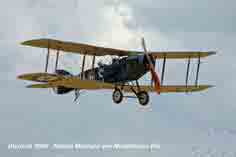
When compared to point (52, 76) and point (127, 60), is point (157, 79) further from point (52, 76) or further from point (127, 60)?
point (52, 76)

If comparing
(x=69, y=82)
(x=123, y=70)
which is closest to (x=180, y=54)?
(x=123, y=70)

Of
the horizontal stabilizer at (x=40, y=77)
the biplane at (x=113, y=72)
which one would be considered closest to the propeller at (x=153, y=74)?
the biplane at (x=113, y=72)

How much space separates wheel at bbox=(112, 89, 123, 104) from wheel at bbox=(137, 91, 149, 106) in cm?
114

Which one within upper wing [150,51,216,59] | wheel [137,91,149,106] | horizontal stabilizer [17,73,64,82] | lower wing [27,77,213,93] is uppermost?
upper wing [150,51,216,59]

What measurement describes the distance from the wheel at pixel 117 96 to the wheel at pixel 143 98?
114cm

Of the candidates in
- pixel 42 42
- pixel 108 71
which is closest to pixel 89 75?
pixel 108 71

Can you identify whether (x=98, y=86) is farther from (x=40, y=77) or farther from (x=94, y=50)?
(x=40, y=77)

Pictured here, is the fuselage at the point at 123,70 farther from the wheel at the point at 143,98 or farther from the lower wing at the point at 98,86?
the wheel at the point at 143,98

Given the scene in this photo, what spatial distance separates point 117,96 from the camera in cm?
3716

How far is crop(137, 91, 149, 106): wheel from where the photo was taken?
37.4m

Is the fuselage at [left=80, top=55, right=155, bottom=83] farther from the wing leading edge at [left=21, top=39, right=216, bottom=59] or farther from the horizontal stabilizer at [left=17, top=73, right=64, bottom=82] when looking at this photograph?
the horizontal stabilizer at [left=17, top=73, right=64, bottom=82]

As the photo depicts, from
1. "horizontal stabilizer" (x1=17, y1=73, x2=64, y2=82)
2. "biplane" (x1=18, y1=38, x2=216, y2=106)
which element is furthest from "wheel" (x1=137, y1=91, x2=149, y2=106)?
"horizontal stabilizer" (x1=17, y1=73, x2=64, y2=82)

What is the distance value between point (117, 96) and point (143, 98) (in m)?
1.41

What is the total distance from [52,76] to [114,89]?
3449mm
